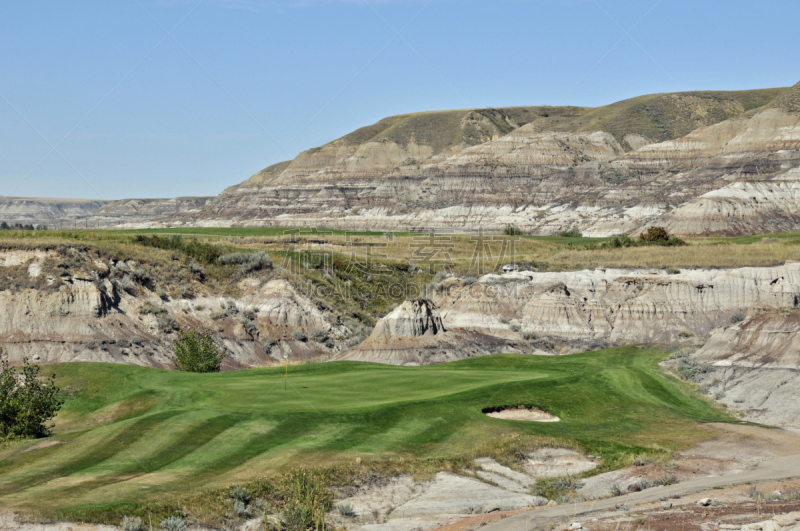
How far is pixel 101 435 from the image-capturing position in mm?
19812

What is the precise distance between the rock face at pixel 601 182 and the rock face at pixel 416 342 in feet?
218

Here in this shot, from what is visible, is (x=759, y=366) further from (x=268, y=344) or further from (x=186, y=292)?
(x=186, y=292)

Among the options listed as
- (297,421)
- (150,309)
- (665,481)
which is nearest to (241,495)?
(297,421)

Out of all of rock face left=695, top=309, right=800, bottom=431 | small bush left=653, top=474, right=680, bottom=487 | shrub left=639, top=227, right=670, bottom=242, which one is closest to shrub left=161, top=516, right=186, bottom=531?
→ small bush left=653, top=474, right=680, bottom=487

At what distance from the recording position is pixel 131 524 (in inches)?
561

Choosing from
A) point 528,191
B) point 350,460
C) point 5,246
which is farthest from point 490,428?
point 528,191

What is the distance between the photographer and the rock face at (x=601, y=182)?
4390 inches

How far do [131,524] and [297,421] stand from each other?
24.2 ft

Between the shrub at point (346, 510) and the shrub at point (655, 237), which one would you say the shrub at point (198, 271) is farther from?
the shrub at point (346, 510)

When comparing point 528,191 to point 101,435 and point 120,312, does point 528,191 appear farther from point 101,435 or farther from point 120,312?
point 101,435

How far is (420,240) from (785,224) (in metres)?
47.4

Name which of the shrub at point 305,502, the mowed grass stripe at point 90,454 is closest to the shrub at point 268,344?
the mowed grass stripe at point 90,454

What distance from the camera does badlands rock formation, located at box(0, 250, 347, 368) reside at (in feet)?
143

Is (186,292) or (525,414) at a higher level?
(186,292)
